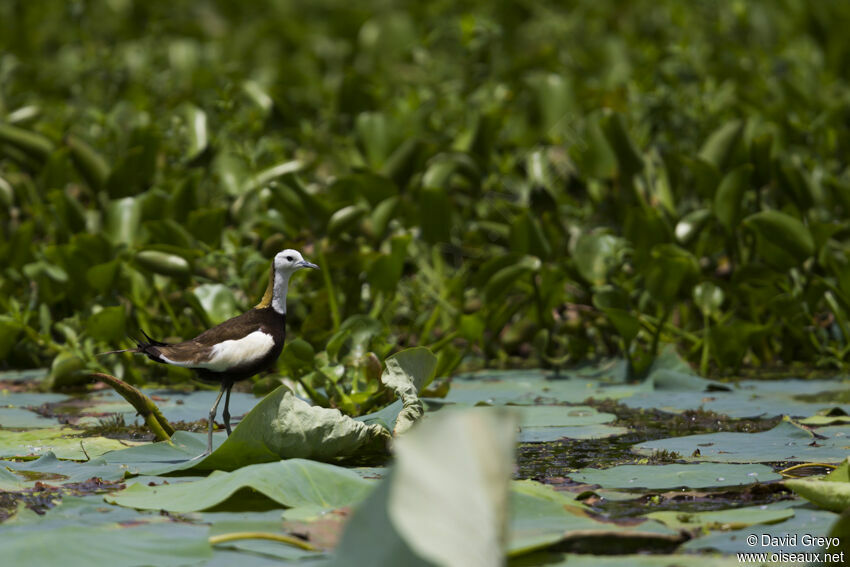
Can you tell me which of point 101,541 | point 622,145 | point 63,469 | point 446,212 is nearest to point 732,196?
point 622,145

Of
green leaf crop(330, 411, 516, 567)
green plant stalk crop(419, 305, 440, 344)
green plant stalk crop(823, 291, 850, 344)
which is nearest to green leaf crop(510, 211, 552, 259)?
green plant stalk crop(419, 305, 440, 344)

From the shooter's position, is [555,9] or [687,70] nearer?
[687,70]

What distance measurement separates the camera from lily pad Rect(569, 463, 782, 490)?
10.2 ft

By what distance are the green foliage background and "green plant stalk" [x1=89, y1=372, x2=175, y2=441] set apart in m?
0.58

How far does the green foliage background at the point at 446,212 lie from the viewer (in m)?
5.18

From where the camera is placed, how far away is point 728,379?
17.2 ft

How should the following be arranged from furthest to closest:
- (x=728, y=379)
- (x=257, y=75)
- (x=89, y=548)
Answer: (x=257, y=75) < (x=728, y=379) < (x=89, y=548)

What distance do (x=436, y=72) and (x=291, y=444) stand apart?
5290mm

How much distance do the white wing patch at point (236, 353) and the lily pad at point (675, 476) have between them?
1.08 m

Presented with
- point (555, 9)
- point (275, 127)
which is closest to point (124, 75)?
point (275, 127)

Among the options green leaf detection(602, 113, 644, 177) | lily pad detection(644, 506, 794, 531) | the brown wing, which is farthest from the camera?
green leaf detection(602, 113, 644, 177)

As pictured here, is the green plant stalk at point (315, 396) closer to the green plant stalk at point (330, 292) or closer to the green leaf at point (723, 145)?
the green plant stalk at point (330, 292)

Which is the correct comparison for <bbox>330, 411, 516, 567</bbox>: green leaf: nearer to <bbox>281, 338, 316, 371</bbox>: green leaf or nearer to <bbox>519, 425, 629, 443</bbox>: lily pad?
<bbox>519, 425, 629, 443</bbox>: lily pad

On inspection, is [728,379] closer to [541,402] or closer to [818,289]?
Result: [818,289]
